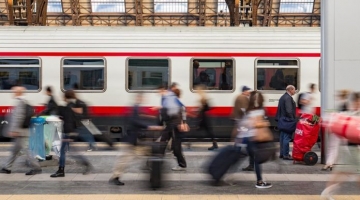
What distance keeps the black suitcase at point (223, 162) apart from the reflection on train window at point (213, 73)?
6115 mm

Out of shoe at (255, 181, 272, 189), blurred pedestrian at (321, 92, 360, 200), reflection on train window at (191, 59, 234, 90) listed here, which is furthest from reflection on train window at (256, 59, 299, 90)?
blurred pedestrian at (321, 92, 360, 200)

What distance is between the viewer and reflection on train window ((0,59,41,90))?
47.3 ft

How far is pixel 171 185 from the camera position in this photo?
28.5 ft

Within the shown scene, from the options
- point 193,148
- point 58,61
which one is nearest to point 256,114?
point 193,148

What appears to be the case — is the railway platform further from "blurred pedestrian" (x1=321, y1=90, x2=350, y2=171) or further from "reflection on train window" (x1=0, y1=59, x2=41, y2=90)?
"reflection on train window" (x1=0, y1=59, x2=41, y2=90)

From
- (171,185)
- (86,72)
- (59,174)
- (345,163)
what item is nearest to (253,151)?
(171,185)

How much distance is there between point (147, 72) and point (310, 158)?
5500 mm

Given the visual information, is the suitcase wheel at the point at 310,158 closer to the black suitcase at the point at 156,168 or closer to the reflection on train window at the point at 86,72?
the black suitcase at the point at 156,168

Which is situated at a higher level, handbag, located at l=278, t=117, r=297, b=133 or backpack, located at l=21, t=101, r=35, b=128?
backpack, located at l=21, t=101, r=35, b=128

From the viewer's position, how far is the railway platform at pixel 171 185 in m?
7.88

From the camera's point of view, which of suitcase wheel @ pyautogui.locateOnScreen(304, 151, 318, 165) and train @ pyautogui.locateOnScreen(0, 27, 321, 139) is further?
train @ pyautogui.locateOnScreen(0, 27, 321, 139)

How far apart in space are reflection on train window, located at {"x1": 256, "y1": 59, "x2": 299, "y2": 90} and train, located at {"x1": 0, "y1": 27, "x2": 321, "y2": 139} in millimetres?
27

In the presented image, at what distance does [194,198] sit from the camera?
25.4ft

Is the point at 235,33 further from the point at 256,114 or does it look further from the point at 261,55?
the point at 256,114
